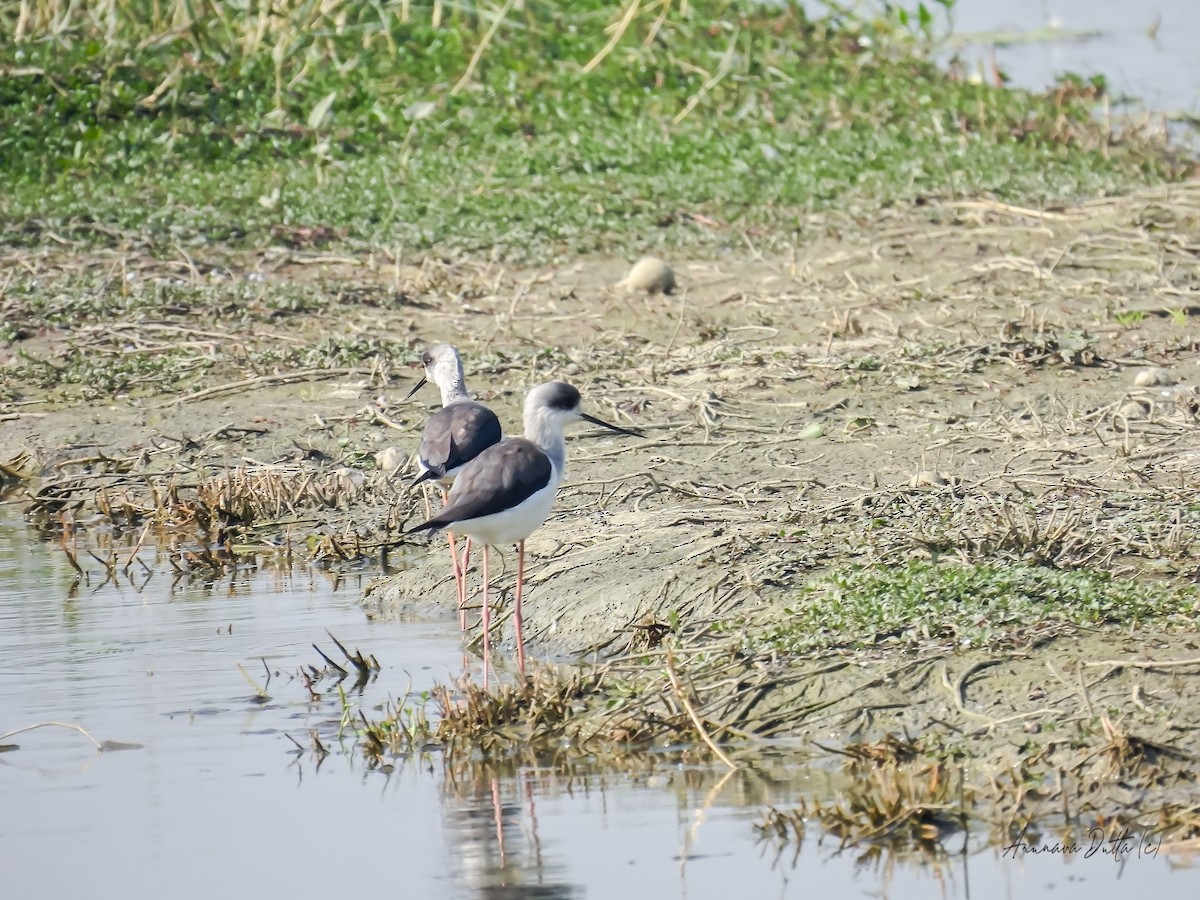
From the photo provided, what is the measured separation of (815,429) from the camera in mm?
8805

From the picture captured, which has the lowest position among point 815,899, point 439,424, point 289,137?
point 815,899

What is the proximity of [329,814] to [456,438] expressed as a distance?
2418 millimetres

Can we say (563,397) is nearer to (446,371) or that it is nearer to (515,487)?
(515,487)

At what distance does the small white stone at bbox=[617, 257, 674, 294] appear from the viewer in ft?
37.7

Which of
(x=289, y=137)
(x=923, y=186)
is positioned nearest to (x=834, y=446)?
(x=923, y=186)

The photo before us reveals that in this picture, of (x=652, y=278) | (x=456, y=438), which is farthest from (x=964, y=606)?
(x=652, y=278)

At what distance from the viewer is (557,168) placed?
45.9 ft

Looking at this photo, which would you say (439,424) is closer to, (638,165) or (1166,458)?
(1166,458)

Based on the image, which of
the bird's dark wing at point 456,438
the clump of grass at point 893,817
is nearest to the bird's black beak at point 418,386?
the bird's dark wing at point 456,438

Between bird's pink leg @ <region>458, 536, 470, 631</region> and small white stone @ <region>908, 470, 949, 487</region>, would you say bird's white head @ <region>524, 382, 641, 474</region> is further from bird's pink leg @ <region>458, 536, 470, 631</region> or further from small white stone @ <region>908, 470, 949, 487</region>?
small white stone @ <region>908, 470, 949, 487</region>

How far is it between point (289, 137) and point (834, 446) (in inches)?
279

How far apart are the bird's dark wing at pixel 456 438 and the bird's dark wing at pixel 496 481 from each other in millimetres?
452

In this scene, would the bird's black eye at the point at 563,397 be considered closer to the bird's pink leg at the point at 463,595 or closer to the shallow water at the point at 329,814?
the bird's pink leg at the point at 463,595

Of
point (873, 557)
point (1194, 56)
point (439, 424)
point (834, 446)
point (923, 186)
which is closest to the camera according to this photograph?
point (873, 557)
